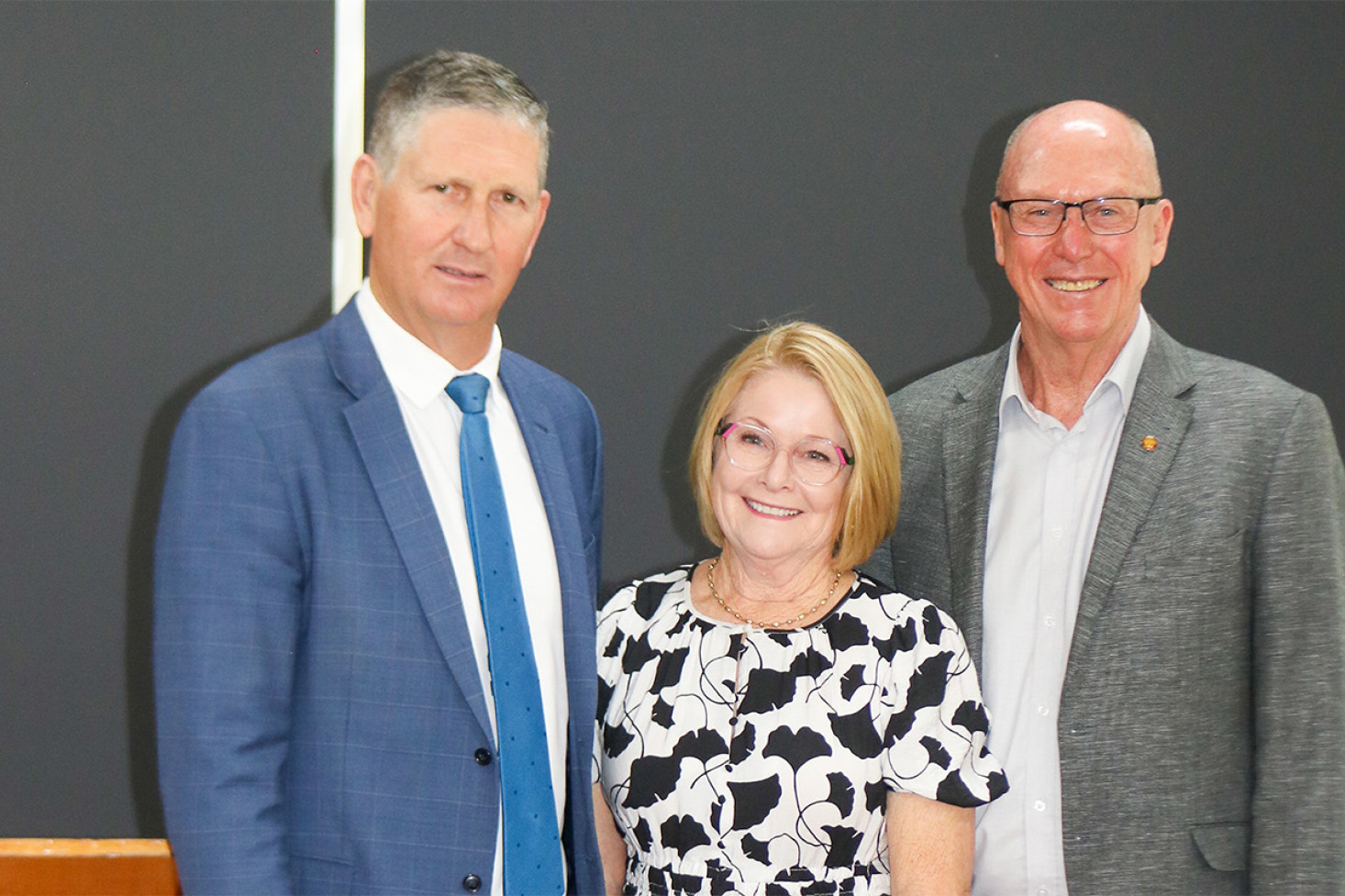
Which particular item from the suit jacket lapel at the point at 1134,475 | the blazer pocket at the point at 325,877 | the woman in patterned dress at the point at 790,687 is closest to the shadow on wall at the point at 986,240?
the suit jacket lapel at the point at 1134,475

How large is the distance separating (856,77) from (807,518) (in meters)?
1.59

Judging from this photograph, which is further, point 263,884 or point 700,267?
point 700,267

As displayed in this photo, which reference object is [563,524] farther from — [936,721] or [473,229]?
[936,721]

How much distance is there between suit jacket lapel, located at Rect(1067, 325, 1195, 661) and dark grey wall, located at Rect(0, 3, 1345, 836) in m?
1.16

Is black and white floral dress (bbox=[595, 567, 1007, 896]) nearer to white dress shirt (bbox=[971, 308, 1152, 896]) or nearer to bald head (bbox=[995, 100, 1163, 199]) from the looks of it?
white dress shirt (bbox=[971, 308, 1152, 896])

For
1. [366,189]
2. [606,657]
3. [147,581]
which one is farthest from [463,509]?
[147,581]

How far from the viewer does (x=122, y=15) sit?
113 inches

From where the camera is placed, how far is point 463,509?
1760 millimetres

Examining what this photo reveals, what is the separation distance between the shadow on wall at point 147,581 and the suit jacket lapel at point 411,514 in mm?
1321

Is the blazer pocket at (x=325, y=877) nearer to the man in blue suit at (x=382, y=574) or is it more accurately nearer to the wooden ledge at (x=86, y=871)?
the man in blue suit at (x=382, y=574)

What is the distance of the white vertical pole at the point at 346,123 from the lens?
2.92 meters

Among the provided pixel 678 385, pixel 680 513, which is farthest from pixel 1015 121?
pixel 680 513

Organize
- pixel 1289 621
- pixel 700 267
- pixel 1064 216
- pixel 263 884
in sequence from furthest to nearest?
pixel 700 267
pixel 1064 216
pixel 1289 621
pixel 263 884

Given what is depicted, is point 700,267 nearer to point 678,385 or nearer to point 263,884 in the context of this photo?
point 678,385
